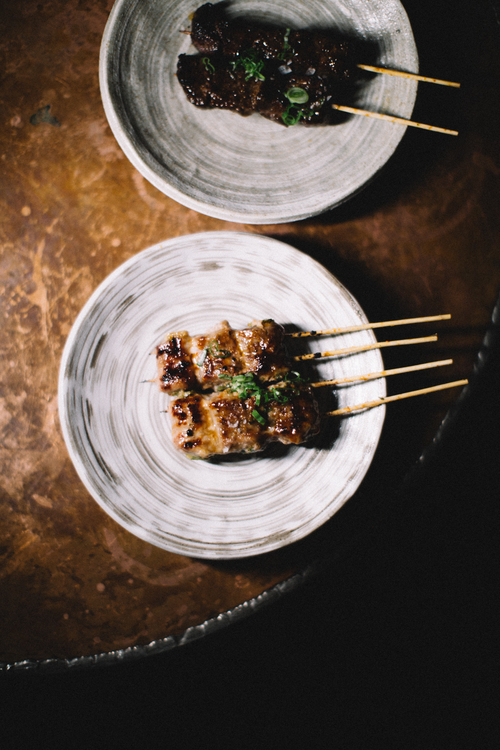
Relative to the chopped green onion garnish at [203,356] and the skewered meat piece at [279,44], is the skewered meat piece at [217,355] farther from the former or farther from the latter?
the skewered meat piece at [279,44]

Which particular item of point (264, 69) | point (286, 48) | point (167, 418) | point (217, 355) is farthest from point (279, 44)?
point (167, 418)

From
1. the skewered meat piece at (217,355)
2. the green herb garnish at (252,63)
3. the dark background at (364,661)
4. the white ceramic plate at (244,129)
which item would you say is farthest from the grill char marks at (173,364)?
the dark background at (364,661)

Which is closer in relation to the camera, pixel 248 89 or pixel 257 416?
pixel 257 416

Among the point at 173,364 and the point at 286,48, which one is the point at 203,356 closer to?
the point at 173,364

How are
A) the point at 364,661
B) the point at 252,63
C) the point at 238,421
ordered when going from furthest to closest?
1. the point at 364,661
2. the point at 252,63
3. the point at 238,421

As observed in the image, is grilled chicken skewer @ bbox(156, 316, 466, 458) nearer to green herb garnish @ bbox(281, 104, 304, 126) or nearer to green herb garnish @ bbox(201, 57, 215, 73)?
green herb garnish @ bbox(281, 104, 304, 126)

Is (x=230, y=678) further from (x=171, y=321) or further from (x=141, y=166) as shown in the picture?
(x=141, y=166)

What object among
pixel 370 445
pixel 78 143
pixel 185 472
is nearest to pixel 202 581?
pixel 185 472
